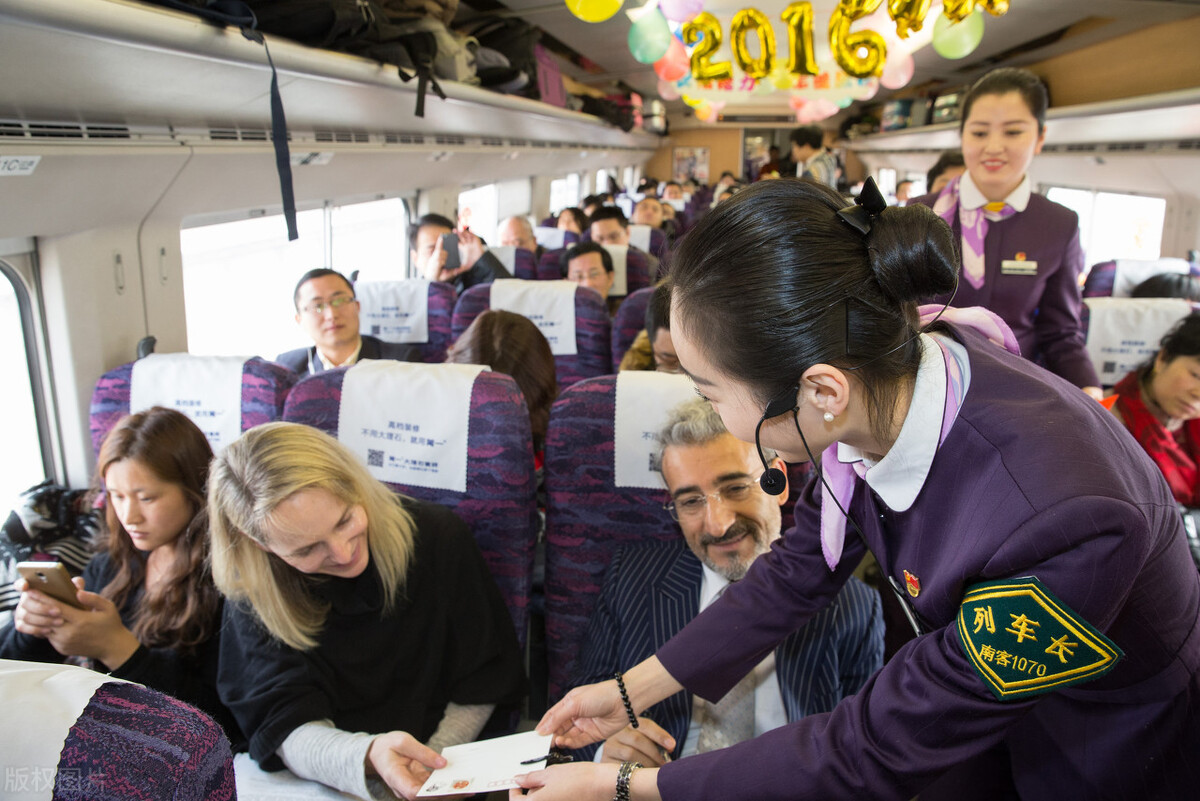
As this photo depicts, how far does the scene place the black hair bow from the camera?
87 cm

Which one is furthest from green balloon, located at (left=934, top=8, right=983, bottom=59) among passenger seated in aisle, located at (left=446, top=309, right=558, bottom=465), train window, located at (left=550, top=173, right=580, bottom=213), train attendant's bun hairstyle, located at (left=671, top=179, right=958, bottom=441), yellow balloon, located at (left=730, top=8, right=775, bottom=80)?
train window, located at (left=550, top=173, right=580, bottom=213)

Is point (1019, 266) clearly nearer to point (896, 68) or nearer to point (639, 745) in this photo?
point (639, 745)

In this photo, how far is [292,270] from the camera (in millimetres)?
5051

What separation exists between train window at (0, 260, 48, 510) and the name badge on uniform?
327 centimetres

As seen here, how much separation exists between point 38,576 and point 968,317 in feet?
6.24

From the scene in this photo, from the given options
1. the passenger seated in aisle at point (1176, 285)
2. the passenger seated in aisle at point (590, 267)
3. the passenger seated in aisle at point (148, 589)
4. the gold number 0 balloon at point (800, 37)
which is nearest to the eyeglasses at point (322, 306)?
the passenger seated in aisle at point (148, 589)

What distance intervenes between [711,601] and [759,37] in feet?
14.8

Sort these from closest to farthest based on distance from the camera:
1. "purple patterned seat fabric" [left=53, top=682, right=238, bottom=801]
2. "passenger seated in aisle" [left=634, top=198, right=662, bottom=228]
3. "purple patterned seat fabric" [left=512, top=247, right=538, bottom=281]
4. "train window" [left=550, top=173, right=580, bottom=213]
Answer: "purple patterned seat fabric" [left=53, top=682, right=238, bottom=801] → "purple patterned seat fabric" [left=512, top=247, right=538, bottom=281] → "passenger seated in aisle" [left=634, top=198, right=662, bottom=228] → "train window" [left=550, top=173, right=580, bottom=213]

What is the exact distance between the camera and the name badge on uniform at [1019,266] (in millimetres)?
2307

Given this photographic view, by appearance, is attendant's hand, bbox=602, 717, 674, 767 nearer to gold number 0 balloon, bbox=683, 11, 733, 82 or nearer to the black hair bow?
the black hair bow

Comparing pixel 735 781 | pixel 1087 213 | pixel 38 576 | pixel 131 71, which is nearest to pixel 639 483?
pixel 735 781

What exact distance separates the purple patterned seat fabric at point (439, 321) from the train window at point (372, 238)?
1.43m

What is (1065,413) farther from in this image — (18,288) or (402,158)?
(402,158)

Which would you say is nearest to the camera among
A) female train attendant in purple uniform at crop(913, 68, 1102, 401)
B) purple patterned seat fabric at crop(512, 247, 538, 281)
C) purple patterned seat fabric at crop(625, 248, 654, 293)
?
female train attendant in purple uniform at crop(913, 68, 1102, 401)
